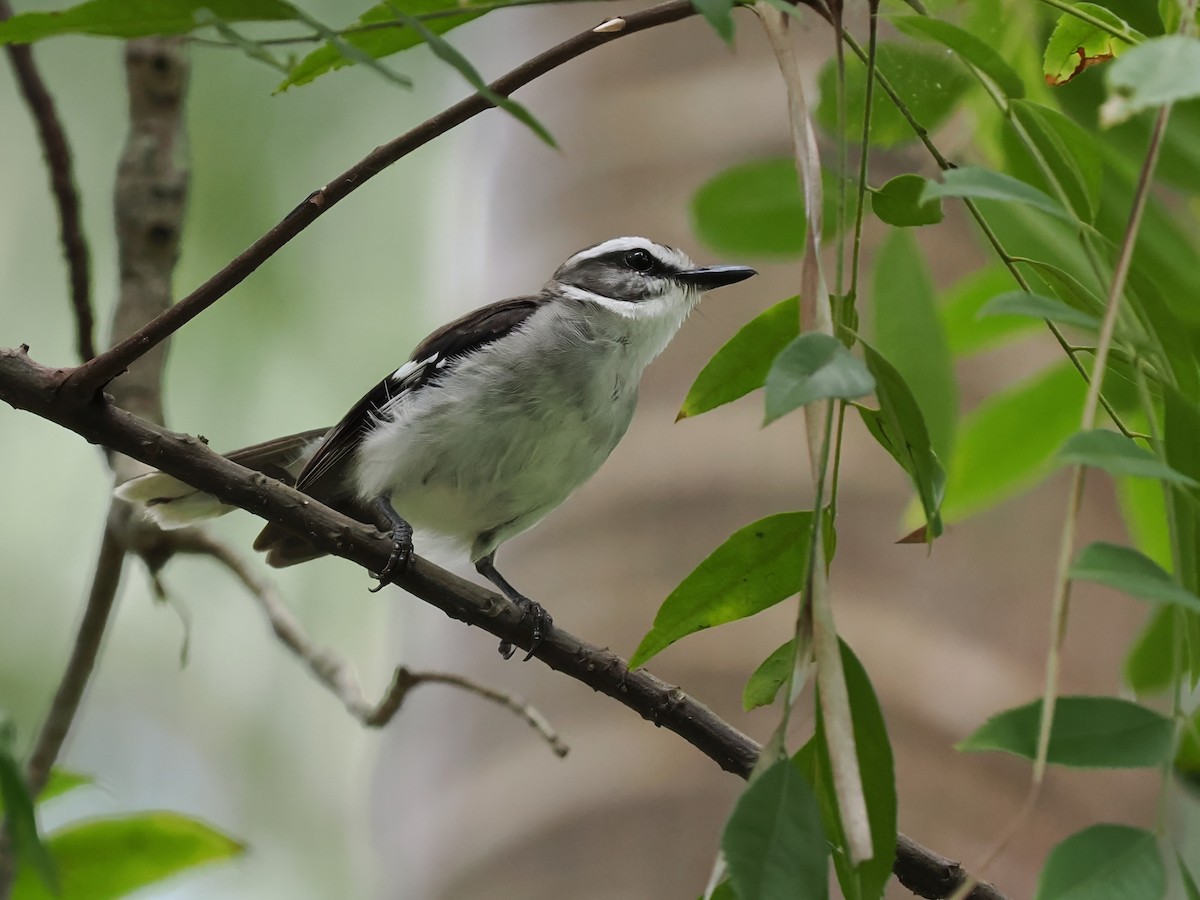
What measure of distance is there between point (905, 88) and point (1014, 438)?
2.81 feet

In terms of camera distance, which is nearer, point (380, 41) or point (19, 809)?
point (380, 41)

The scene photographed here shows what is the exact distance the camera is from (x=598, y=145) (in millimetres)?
5141

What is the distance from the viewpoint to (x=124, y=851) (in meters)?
2.44

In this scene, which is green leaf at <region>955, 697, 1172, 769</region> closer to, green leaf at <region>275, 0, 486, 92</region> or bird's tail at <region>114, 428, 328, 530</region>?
green leaf at <region>275, 0, 486, 92</region>

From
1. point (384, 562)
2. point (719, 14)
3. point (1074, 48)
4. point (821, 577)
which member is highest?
point (1074, 48)

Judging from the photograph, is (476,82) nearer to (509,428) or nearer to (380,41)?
(380,41)

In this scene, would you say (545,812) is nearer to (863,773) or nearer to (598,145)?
(598,145)

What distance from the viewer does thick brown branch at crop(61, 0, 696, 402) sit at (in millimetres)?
1623

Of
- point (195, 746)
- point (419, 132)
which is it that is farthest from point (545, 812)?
point (195, 746)

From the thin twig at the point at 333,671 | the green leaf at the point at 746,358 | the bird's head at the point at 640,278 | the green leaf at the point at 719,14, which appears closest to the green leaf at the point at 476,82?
the green leaf at the point at 719,14

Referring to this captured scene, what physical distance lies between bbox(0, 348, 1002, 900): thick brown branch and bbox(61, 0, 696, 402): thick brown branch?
0.21 ft

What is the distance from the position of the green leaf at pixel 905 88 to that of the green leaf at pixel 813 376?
982mm

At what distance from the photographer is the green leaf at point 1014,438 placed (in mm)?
2551

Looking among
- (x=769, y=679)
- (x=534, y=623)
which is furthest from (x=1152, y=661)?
(x=534, y=623)
